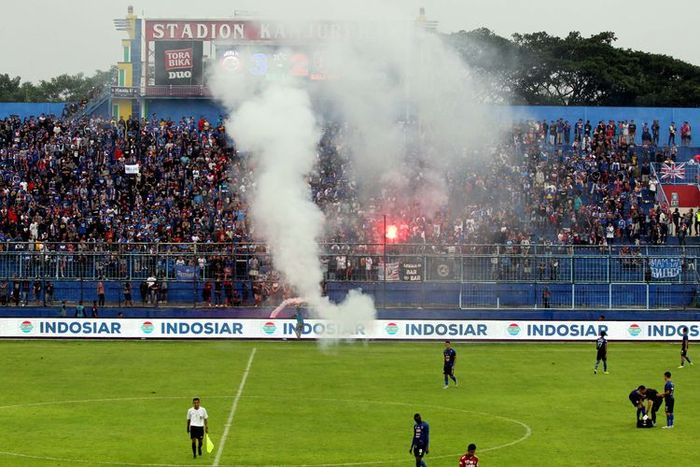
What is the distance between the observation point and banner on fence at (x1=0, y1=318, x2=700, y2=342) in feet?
212

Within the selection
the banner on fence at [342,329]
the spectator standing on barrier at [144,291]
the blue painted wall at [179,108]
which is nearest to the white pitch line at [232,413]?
the banner on fence at [342,329]

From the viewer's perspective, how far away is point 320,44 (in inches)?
3543

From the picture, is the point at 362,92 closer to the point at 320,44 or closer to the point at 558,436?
the point at 320,44

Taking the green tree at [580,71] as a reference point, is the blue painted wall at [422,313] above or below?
below

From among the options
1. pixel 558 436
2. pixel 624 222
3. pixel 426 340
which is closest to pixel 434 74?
pixel 624 222

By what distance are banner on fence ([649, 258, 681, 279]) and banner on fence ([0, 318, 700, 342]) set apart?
5086 millimetres

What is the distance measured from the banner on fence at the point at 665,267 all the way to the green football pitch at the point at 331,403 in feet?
21.2

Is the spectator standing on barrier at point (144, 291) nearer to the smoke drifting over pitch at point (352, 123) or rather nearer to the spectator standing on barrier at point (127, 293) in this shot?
the spectator standing on barrier at point (127, 293)

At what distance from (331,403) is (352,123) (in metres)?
39.3

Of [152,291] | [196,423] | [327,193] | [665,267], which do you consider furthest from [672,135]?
[196,423]

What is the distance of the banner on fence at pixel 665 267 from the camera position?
7010 cm

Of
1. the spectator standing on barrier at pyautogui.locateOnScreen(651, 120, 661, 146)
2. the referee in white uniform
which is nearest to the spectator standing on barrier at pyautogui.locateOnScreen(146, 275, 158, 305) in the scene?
the referee in white uniform

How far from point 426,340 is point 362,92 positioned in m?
23.5

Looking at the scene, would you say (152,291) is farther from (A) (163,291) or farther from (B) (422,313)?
(B) (422,313)
